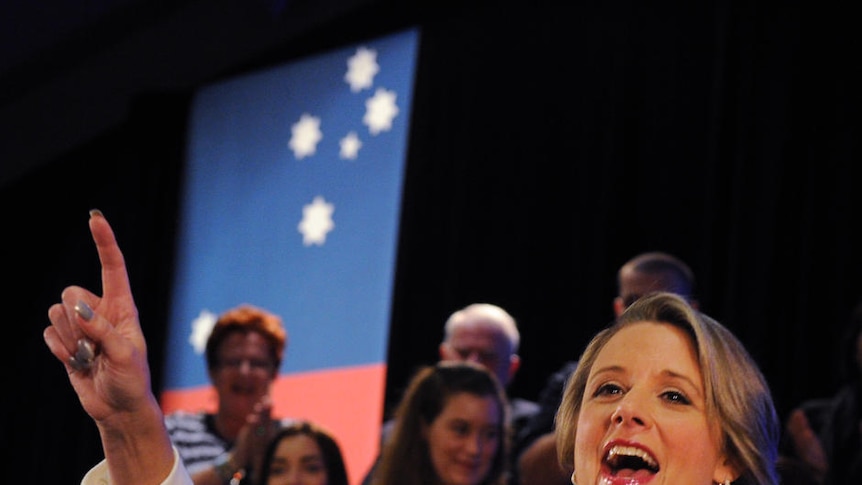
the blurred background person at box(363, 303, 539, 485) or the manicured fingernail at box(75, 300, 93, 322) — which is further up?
the blurred background person at box(363, 303, 539, 485)

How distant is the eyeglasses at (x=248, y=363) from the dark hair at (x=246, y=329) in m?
0.03

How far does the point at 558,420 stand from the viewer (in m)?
2.23

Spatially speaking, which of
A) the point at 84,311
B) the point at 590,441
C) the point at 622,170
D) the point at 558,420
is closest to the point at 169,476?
the point at 84,311

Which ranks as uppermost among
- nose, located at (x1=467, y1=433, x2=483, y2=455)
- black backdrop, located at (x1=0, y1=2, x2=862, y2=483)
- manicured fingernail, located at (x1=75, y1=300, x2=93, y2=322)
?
black backdrop, located at (x1=0, y1=2, x2=862, y2=483)

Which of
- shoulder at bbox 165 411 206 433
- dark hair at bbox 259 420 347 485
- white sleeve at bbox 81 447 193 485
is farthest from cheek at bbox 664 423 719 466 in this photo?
shoulder at bbox 165 411 206 433

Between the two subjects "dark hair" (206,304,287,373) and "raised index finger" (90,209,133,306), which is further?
"dark hair" (206,304,287,373)

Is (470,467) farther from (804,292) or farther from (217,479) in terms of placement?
(804,292)

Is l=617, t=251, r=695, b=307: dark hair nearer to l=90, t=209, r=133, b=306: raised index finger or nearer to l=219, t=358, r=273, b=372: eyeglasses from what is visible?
l=219, t=358, r=273, b=372: eyeglasses

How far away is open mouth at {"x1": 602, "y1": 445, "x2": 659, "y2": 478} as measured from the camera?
1896mm

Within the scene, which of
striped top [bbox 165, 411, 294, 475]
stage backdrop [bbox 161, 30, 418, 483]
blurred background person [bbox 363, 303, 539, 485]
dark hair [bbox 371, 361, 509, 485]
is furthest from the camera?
stage backdrop [bbox 161, 30, 418, 483]

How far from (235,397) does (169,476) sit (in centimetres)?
198

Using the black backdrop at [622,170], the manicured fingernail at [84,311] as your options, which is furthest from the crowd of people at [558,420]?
the black backdrop at [622,170]

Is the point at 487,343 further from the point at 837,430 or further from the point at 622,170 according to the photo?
the point at 622,170

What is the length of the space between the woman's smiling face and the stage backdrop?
3.32 metres
